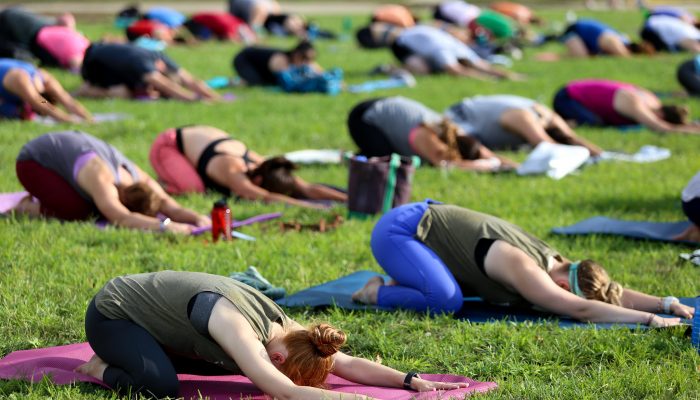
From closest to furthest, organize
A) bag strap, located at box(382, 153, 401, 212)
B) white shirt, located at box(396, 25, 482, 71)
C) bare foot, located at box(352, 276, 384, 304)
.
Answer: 1. bare foot, located at box(352, 276, 384, 304)
2. bag strap, located at box(382, 153, 401, 212)
3. white shirt, located at box(396, 25, 482, 71)

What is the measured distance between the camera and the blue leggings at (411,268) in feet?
18.9

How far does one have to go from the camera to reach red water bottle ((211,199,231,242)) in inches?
277

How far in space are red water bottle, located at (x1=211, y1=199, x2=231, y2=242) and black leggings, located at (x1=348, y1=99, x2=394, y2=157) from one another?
2875mm

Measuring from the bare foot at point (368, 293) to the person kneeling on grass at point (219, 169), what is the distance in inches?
94.1

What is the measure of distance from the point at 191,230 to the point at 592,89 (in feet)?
19.6

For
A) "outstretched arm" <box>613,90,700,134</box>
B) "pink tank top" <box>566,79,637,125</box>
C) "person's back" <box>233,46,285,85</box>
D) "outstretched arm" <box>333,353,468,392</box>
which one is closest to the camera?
"outstretched arm" <box>333,353,468,392</box>

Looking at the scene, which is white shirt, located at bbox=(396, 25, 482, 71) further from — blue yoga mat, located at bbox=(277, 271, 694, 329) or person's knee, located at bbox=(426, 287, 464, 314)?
person's knee, located at bbox=(426, 287, 464, 314)

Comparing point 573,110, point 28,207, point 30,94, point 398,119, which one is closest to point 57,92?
point 30,94

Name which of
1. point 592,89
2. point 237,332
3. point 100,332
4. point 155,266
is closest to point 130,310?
point 100,332

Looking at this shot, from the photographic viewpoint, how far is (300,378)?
14.3 ft

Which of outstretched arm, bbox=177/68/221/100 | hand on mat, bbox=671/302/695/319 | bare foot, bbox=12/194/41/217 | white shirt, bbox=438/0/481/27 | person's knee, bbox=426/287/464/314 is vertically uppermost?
hand on mat, bbox=671/302/695/319

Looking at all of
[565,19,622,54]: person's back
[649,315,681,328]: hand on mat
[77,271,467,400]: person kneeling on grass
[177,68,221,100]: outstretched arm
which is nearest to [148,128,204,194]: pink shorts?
[77,271,467,400]: person kneeling on grass

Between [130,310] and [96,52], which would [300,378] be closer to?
[130,310]

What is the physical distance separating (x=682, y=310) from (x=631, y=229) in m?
1.89
